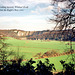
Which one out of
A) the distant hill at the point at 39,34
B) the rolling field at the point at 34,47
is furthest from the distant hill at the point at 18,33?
the rolling field at the point at 34,47

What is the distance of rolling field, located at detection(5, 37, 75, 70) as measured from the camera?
15.5 feet

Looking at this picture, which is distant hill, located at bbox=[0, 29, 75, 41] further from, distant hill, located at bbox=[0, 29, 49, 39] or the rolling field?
the rolling field

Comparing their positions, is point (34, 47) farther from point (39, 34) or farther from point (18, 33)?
point (18, 33)

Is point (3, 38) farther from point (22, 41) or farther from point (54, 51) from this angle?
point (54, 51)

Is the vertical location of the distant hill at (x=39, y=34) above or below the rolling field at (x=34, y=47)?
above

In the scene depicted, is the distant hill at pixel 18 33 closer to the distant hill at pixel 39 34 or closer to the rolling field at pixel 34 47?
the distant hill at pixel 39 34

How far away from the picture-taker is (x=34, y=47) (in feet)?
16.7

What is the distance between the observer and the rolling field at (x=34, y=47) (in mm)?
4730

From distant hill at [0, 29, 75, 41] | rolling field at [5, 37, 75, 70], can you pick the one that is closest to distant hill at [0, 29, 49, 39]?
distant hill at [0, 29, 75, 41]

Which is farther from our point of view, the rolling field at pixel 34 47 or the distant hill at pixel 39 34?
the rolling field at pixel 34 47

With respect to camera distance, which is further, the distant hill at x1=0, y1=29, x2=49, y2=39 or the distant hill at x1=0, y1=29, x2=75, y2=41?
the distant hill at x1=0, y1=29, x2=49, y2=39

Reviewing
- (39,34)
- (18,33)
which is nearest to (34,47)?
(39,34)

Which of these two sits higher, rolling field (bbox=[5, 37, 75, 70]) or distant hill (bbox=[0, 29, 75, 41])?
distant hill (bbox=[0, 29, 75, 41])

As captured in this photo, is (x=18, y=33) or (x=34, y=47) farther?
(x=34, y=47)
